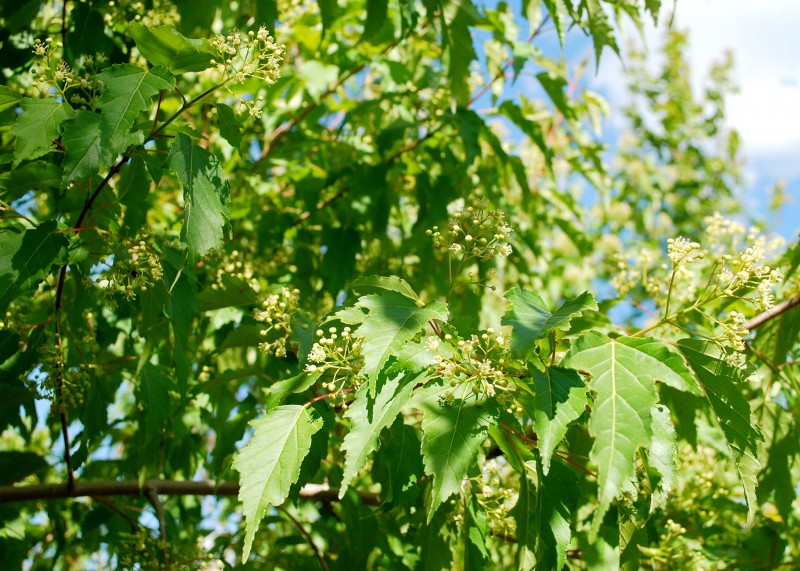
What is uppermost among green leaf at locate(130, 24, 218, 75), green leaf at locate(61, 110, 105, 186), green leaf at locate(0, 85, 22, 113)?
green leaf at locate(130, 24, 218, 75)

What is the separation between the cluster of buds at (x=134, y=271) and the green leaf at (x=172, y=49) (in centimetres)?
49

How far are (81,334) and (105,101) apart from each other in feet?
4.10

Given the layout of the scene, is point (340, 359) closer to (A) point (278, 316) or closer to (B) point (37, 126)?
(A) point (278, 316)

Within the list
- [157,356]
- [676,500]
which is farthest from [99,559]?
[676,500]

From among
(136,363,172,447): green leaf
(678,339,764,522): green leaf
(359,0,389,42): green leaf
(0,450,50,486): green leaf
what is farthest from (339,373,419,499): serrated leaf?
(0,450,50,486): green leaf

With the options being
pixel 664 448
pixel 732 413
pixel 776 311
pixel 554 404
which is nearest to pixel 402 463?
pixel 554 404

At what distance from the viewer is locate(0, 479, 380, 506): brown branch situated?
2537 millimetres

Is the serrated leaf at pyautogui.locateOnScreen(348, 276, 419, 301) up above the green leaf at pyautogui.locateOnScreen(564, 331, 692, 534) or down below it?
above

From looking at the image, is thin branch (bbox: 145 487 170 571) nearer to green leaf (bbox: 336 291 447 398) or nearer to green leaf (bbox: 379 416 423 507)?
green leaf (bbox: 379 416 423 507)

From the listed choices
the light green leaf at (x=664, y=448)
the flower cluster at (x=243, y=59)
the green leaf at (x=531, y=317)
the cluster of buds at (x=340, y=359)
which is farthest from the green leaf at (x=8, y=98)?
the light green leaf at (x=664, y=448)

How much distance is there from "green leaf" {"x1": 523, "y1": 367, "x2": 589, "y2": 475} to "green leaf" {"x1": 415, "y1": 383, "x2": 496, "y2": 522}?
17 cm

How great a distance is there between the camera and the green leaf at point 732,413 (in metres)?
1.67

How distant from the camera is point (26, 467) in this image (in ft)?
9.42

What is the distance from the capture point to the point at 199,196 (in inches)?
71.2
